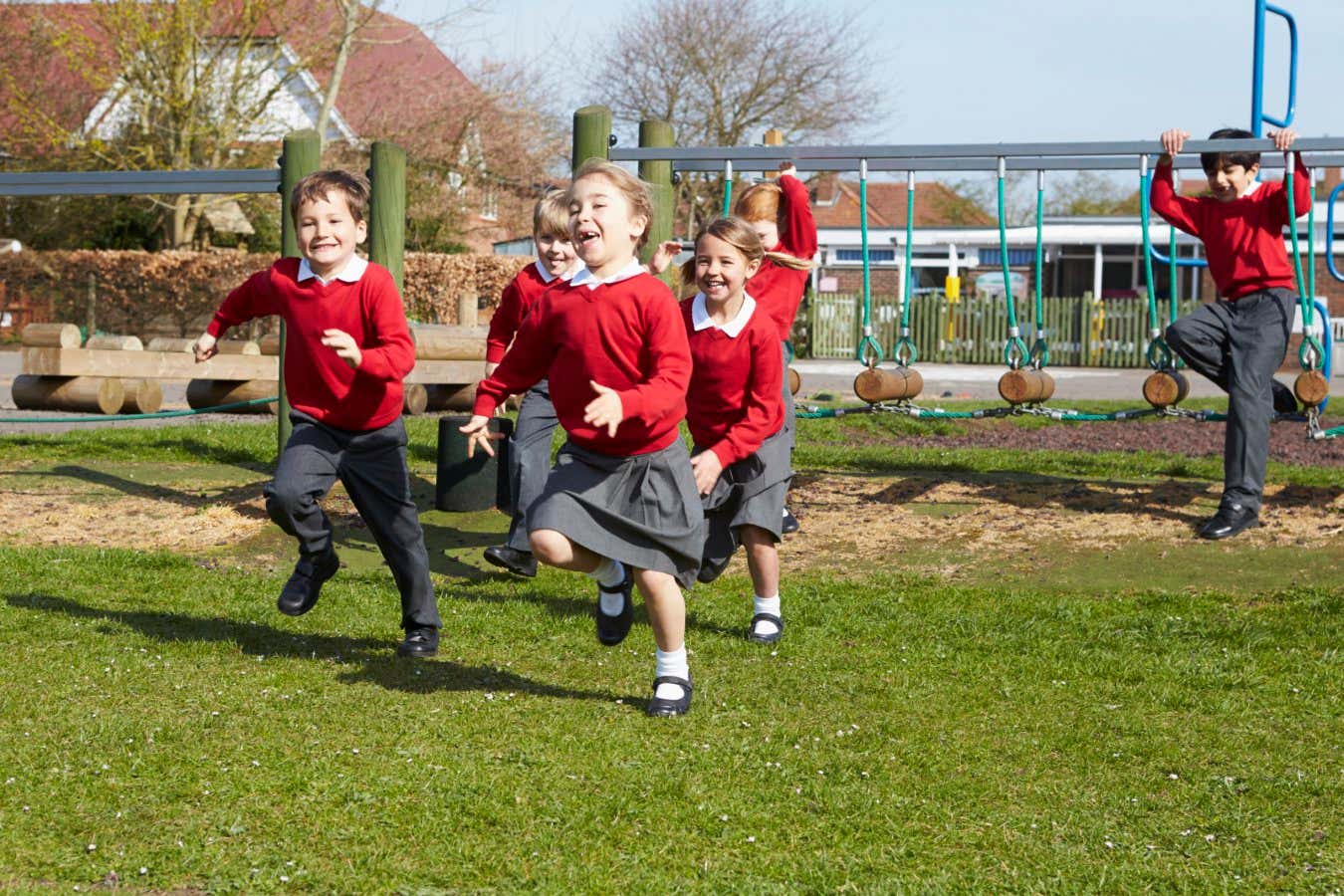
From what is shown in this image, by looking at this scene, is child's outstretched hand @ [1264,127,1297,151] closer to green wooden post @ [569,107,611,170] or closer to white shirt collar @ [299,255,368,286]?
green wooden post @ [569,107,611,170]

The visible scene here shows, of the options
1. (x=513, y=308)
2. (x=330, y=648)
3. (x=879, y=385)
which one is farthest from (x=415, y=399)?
(x=330, y=648)

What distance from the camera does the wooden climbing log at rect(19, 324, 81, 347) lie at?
1319cm

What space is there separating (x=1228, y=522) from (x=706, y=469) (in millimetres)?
3513

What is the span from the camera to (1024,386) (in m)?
7.95

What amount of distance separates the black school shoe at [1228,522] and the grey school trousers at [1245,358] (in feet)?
0.13

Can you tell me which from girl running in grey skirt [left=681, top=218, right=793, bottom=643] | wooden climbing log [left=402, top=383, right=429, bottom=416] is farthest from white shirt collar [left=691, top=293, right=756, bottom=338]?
wooden climbing log [left=402, top=383, right=429, bottom=416]

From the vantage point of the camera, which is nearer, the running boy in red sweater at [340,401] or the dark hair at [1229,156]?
the running boy in red sweater at [340,401]

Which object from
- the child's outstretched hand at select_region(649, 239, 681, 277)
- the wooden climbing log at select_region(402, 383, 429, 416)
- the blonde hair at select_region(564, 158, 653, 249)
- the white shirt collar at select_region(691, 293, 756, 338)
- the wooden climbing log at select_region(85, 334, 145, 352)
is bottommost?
the wooden climbing log at select_region(402, 383, 429, 416)

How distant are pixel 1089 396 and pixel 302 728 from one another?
16549 millimetres

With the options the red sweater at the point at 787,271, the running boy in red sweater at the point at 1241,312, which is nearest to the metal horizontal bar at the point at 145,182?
the red sweater at the point at 787,271

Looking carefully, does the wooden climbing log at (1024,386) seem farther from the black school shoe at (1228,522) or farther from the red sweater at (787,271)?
the red sweater at (787,271)

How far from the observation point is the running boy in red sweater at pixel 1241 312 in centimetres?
748

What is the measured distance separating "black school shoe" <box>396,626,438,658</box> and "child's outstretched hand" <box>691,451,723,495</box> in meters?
1.13

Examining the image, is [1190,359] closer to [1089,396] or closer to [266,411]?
[266,411]
